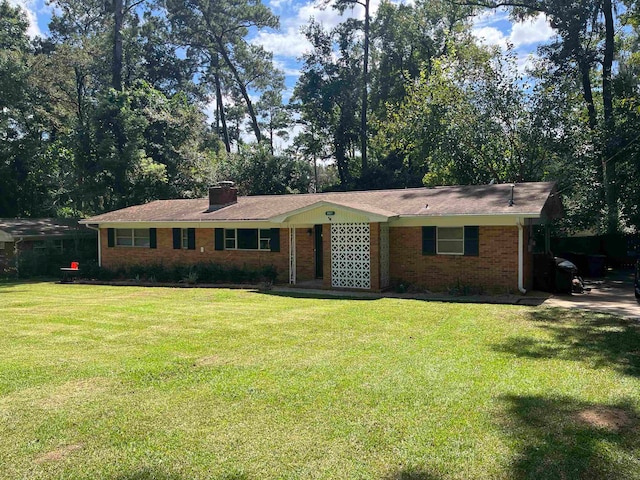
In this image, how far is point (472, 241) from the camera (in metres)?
14.8

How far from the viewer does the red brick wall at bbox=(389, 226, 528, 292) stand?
46.9ft

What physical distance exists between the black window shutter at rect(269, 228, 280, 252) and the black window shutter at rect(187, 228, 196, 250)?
3.62m

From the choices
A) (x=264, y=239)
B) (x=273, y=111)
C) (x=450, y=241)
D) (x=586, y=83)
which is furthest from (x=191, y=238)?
(x=273, y=111)

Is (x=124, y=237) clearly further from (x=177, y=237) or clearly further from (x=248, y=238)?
(x=248, y=238)

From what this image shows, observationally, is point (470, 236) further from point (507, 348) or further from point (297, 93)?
point (297, 93)

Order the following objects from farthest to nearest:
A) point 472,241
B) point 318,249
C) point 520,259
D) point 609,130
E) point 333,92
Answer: point 333,92 → point 609,130 → point 318,249 → point 472,241 → point 520,259

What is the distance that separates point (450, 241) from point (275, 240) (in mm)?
6258

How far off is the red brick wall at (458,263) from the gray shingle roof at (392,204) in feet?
2.56

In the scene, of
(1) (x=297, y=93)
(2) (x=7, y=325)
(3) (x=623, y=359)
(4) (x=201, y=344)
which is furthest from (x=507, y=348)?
(1) (x=297, y=93)

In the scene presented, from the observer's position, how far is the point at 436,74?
1095 inches

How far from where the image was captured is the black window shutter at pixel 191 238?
19797mm

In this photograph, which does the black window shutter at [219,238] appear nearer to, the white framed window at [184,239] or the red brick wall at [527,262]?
the white framed window at [184,239]

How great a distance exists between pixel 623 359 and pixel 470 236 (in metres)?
7.56

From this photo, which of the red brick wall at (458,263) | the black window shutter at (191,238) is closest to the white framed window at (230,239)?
the black window shutter at (191,238)
